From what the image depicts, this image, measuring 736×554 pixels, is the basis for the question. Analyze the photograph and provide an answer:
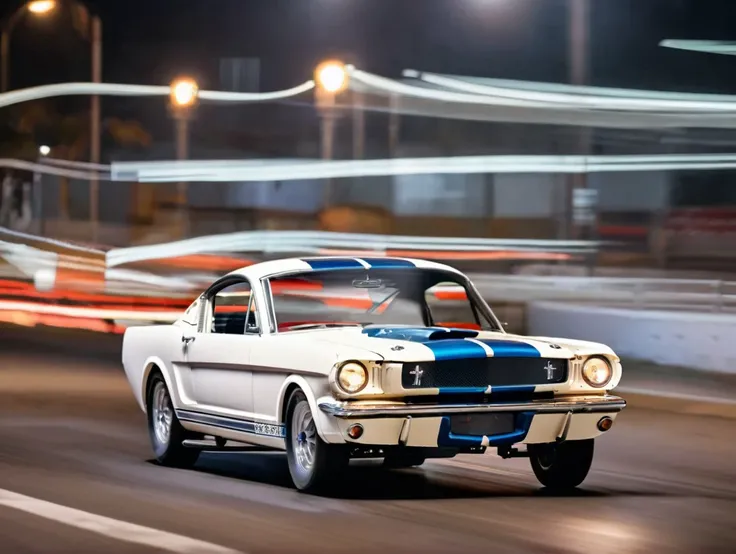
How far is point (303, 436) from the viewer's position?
965cm

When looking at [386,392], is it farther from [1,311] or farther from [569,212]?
[1,311]

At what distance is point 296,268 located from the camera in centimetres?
1072

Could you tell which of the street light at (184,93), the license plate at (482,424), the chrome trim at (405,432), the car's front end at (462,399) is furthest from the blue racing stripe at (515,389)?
the street light at (184,93)

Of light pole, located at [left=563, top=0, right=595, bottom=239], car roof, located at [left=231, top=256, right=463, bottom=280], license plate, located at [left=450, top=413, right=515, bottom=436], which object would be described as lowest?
license plate, located at [left=450, top=413, right=515, bottom=436]

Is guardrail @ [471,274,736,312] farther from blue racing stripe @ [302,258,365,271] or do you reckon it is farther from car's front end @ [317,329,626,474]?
car's front end @ [317,329,626,474]

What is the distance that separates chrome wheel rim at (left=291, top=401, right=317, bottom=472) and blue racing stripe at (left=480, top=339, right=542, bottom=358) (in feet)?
3.48

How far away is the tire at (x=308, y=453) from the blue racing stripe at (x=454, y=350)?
0.73m

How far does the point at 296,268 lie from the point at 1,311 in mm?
24578

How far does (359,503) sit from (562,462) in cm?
141

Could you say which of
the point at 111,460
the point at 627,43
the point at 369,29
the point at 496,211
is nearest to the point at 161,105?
the point at 369,29

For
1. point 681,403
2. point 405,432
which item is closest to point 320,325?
point 405,432

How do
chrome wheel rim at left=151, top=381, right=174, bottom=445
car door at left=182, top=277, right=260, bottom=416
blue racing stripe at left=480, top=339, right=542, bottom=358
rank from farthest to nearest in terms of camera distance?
chrome wheel rim at left=151, top=381, right=174, bottom=445, car door at left=182, top=277, right=260, bottom=416, blue racing stripe at left=480, top=339, right=542, bottom=358

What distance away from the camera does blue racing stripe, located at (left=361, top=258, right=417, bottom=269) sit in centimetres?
1074

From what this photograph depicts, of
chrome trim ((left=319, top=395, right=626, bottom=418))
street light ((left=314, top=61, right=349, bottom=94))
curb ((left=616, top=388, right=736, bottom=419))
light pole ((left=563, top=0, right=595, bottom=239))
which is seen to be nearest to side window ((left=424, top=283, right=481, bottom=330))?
chrome trim ((left=319, top=395, right=626, bottom=418))
